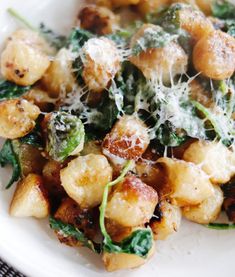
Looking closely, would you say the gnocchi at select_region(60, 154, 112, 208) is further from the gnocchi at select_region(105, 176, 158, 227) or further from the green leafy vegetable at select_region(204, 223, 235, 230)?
the green leafy vegetable at select_region(204, 223, 235, 230)

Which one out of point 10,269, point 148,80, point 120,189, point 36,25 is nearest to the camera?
point 120,189

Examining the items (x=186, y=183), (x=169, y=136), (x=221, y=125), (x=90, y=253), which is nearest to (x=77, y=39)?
(x=169, y=136)

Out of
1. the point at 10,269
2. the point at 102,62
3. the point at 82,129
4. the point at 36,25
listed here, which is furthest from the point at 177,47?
the point at 10,269

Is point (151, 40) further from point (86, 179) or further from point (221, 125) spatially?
point (86, 179)

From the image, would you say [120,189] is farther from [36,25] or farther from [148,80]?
[36,25]

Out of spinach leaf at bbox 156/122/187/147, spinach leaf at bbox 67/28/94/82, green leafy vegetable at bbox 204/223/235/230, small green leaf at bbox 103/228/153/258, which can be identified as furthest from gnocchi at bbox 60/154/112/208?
spinach leaf at bbox 67/28/94/82

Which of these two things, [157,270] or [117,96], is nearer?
[157,270]

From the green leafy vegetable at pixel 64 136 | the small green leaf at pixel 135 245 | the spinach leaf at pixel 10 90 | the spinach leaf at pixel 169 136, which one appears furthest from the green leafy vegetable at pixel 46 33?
the small green leaf at pixel 135 245

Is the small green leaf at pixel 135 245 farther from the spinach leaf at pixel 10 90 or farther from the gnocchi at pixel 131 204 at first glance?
the spinach leaf at pixel 10 90
